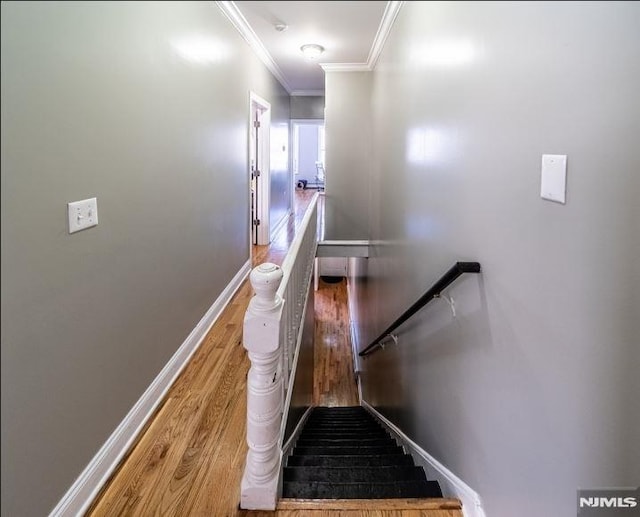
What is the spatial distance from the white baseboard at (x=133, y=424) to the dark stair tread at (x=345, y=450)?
1136 millimetres

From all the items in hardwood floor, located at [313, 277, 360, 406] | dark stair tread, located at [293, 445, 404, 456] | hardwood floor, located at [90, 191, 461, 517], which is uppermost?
hardwood floor, located at [90, 191, 461, 517]

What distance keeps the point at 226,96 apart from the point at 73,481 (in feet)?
5.93

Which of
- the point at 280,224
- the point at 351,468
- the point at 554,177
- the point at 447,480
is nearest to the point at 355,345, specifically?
the point at 280,224

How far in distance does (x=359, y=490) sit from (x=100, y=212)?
61.6 inches

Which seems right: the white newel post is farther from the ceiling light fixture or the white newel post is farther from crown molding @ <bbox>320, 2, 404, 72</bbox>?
crown molding @ <bbox>320, 2, 404, 72</bbox>

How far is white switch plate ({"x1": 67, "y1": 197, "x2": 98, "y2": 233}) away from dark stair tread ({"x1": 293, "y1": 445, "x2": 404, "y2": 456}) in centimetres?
215

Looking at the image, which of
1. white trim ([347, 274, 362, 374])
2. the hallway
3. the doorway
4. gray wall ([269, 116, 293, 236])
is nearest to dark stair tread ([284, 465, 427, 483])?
the hallway

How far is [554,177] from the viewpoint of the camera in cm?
112

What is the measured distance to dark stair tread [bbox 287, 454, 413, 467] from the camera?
266 centimetres

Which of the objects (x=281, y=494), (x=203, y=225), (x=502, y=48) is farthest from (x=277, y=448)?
(x=502, y=48)

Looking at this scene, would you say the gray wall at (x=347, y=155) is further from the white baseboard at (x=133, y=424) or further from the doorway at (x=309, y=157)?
the doorway at (x=309, y=157)

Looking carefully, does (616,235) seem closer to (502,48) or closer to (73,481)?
(502,48)

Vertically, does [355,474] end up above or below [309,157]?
below

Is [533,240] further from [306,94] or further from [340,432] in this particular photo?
[306,94]
